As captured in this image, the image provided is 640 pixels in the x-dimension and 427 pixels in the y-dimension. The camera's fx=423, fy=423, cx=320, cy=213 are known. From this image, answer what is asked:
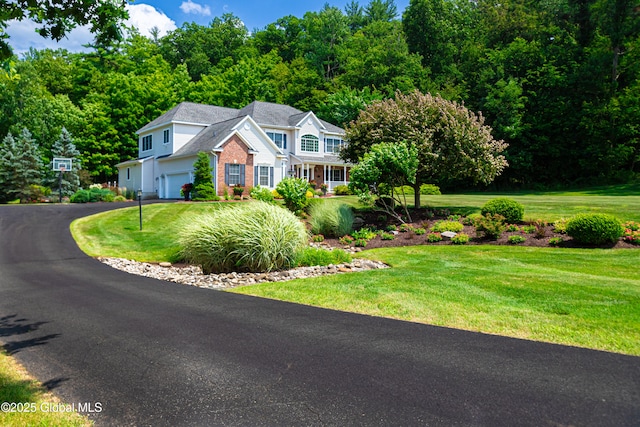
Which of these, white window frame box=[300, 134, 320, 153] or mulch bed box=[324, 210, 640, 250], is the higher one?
white window frame box=[300, 134, 320, 153]

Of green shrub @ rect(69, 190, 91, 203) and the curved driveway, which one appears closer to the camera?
the curved driveway

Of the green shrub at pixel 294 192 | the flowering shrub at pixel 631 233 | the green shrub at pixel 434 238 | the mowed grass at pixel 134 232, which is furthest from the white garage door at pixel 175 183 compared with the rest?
the flowering shrub at pixel 631 233

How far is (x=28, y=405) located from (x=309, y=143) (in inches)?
1392

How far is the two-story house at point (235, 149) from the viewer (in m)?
30.3

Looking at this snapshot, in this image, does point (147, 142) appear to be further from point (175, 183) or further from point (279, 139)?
point (279, 139)

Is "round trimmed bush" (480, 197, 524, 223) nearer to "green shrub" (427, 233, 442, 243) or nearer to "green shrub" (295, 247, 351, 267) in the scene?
"green shrub" (427, 233, 442, 243)

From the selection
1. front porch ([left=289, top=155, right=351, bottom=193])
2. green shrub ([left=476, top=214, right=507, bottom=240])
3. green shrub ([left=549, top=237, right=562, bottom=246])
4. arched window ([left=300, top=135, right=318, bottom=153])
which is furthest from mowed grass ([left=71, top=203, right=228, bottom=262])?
arched window ([left=300, top=135, right=318, bottom=153])

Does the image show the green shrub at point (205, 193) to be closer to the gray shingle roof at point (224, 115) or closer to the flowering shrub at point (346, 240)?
the gray shingle roof at point (224, 115)

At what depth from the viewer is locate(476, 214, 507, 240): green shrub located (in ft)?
45.0

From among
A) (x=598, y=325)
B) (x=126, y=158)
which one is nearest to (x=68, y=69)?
(x=126, y=158)

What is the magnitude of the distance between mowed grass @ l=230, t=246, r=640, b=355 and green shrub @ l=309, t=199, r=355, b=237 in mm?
4773

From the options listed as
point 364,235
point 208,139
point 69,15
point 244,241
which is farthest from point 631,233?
point 208,139

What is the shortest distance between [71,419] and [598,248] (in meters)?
12.9

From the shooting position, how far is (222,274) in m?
10.8
